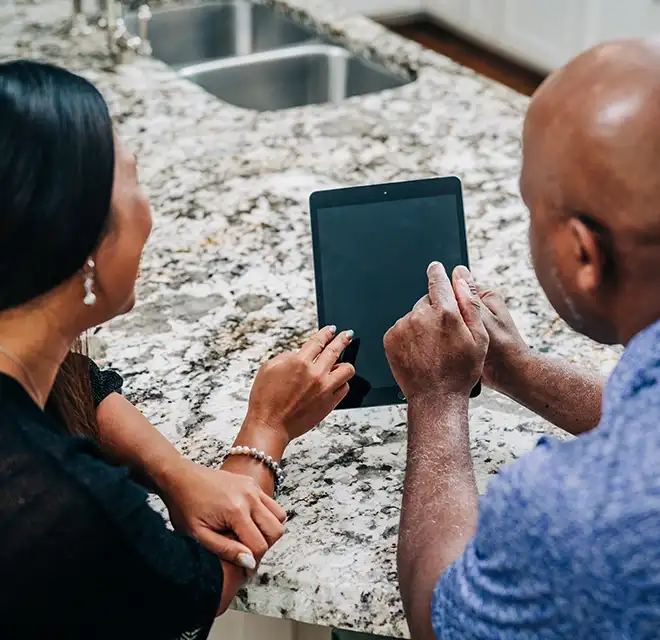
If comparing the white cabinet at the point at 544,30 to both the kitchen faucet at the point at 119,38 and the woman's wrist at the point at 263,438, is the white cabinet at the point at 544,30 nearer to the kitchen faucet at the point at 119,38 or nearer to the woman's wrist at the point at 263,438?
the kitchen faucet at the point at 119,38

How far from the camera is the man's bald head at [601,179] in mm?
802

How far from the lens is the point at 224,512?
41.4 inches

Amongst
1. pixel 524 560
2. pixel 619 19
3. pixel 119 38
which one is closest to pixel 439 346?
pixel 524 560

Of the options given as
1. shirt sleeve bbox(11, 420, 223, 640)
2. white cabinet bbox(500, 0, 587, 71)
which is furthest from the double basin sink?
white cabinet bbox(500, 0, 587, 71)

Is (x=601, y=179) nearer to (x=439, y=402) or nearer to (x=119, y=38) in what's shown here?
(x=439, y=402)

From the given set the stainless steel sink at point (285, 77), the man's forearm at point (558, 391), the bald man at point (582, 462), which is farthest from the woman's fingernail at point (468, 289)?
the stainless steel sink at point (285, 77)

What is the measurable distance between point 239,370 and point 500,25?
3687mm

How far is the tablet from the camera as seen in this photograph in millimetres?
1237

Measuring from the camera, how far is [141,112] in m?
2.00

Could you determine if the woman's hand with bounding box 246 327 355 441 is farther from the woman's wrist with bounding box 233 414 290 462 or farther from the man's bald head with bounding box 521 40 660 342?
the man's bald head with bounding box 521 40 660 342

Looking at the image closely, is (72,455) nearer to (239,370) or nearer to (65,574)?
(65,574)

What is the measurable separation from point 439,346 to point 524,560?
1.28ft

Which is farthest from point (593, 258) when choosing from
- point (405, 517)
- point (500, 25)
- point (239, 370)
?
point (500, 25)

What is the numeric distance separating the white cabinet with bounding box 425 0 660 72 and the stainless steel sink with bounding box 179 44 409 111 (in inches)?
66.4
